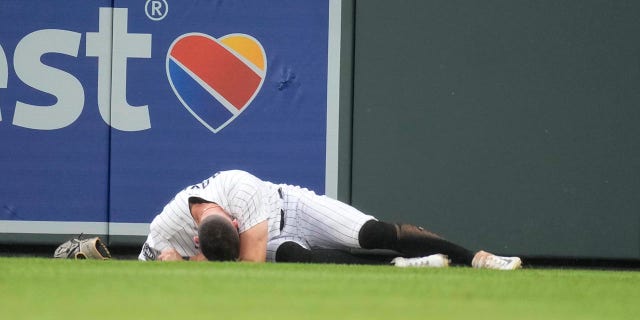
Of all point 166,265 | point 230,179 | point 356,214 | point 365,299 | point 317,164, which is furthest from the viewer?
point 317,164

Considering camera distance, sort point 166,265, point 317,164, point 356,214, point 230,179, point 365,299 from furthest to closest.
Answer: point 317,164
point 356,214
point 230,179
point 166,265
point 365,299

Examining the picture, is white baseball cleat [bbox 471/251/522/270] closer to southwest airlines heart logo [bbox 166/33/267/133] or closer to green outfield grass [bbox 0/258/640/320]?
green outfield grass [bbox 0/258/640/320]

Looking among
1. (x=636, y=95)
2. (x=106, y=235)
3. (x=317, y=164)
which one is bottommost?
(x=106, y=235)

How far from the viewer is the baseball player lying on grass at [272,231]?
250 inches

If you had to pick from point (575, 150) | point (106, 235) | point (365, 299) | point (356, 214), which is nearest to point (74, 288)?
point (365, 299)

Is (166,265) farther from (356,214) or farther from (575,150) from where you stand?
(575,150)

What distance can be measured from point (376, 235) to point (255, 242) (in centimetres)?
78

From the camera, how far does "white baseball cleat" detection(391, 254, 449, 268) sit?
6691 mm

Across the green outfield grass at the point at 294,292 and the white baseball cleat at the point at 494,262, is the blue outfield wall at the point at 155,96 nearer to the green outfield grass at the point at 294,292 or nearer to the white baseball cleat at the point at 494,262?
the white baseball cleat at the point at 494,262

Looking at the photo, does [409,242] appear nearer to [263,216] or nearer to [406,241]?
[406,241]

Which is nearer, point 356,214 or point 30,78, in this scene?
point 356,214

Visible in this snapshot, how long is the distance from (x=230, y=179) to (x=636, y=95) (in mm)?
3408

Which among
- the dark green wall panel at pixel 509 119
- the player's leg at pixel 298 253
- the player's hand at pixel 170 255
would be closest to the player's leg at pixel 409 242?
the player's leg at pixel 298 253

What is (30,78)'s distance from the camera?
867 cm
